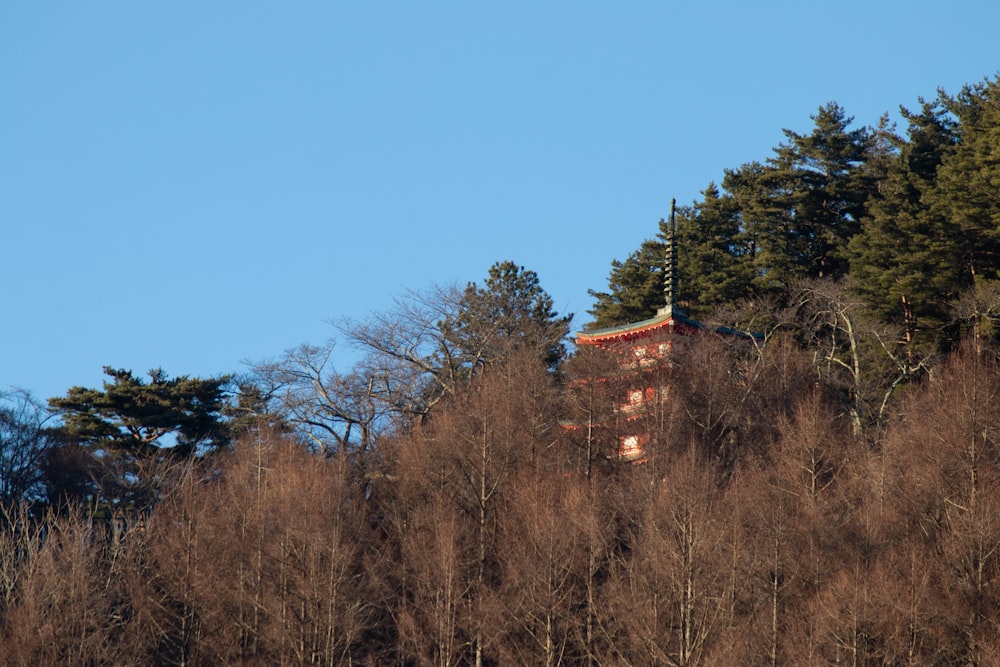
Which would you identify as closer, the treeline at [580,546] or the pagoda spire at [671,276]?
the treeline at [580,546]

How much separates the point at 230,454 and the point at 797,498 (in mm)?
19081

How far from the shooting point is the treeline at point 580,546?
32.8 meters

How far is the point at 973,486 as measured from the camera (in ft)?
113

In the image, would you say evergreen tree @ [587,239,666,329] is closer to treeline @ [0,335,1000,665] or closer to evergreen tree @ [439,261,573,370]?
evergreen tree @ [439,261,573,370]

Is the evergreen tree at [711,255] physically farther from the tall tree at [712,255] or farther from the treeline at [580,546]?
the treeline at [580,546]

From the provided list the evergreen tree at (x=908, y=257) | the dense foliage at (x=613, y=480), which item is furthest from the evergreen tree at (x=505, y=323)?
the evergreen tree at (x=908, y=257)

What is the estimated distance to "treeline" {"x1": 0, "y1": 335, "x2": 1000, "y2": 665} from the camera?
3278 cm

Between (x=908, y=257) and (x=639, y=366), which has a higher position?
(x=908, y=257)

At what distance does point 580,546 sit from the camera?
1438 inches

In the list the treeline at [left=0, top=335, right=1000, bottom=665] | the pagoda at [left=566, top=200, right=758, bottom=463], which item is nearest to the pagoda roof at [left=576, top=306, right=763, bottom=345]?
the pagoda at [left=566, top=200, right=758, bottom=463]

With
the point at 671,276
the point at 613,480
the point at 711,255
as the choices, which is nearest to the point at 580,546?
the point at 613,480

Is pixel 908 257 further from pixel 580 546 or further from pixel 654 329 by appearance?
pixel 580 546

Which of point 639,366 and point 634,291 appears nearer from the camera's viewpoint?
point 639,366

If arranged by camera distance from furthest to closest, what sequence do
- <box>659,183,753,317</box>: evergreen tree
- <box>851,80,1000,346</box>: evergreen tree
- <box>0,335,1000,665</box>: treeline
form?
<box>659,183,753,317</box>: evergreen tree, <box>851,80,1000,346</box>: evergreen tree, <box>0,335,1000,665</box>: treeline
